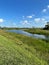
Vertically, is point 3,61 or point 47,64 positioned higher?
point 3,61

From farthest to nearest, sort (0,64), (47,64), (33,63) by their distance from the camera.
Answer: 1. (47,64)
2. (33,63)
3. (0,64)

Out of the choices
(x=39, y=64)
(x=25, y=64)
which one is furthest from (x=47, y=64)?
(x=25, y=64)

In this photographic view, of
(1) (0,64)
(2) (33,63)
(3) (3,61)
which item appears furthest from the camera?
(2) (33,63)

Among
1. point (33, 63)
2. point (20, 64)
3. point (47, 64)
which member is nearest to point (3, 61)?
point (20, 64)

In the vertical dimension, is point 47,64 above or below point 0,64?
below

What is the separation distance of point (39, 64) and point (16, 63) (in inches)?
117

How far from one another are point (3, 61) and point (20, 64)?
1.65 m

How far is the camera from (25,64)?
43.1ft

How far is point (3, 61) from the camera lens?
41.9 feet

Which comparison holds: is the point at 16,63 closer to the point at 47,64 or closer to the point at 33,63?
the point at 33,63

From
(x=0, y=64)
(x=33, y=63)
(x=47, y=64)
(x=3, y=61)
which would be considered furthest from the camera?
(x=47, y=64)

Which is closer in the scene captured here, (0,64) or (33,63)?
(0,64)

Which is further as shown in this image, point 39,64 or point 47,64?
point 47,64

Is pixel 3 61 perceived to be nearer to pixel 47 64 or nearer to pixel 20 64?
pixel 20 64
